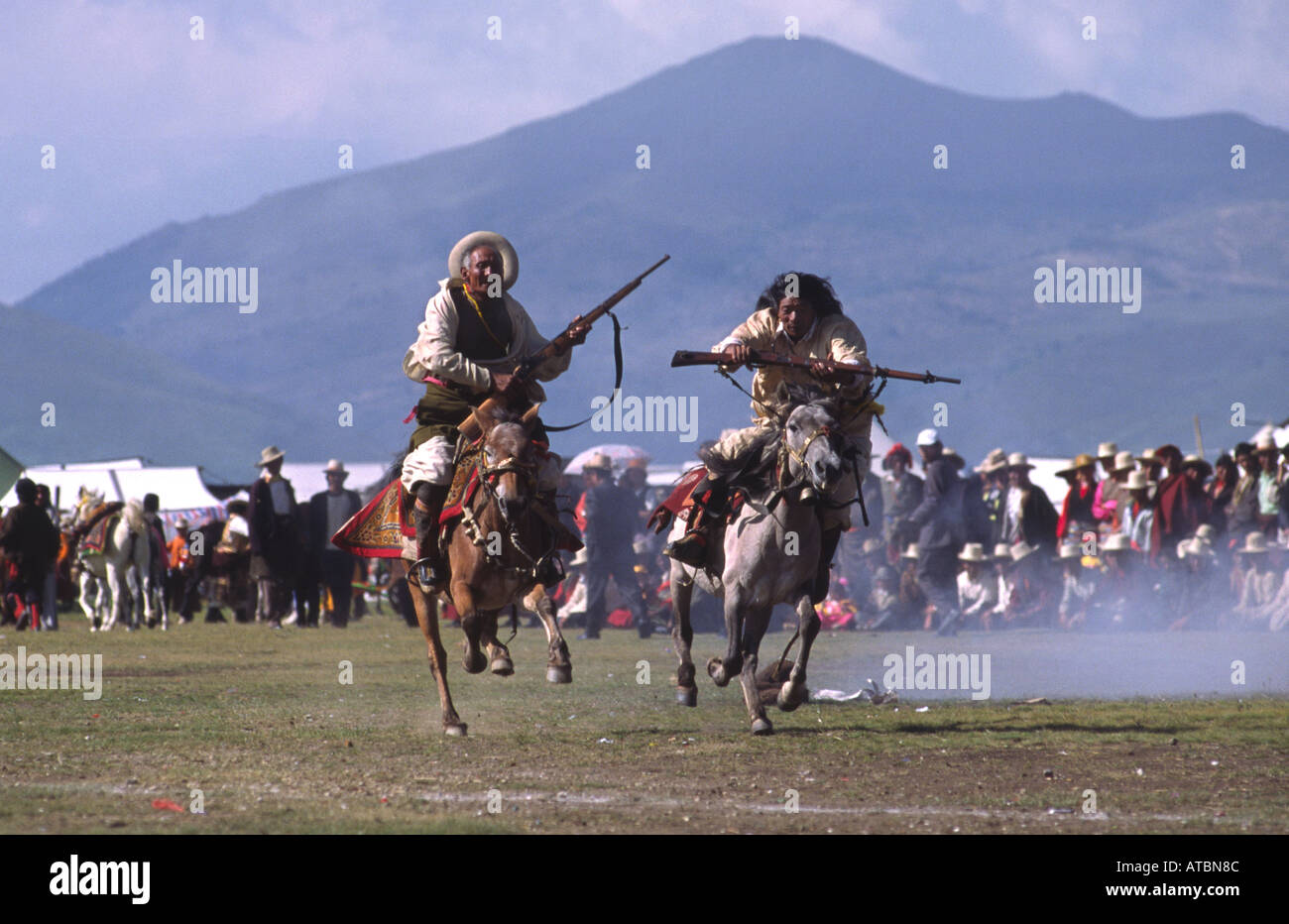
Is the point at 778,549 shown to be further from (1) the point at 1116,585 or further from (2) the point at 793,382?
(1) the point at 1116,585

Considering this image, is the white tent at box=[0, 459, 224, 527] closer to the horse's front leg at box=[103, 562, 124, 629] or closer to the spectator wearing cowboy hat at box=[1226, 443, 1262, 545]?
the horse's front leg at box=[103, 562, 124, 629]

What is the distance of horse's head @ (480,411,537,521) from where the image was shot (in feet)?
39.6

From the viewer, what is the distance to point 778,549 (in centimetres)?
1255

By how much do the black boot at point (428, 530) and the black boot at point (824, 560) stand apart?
251 cm

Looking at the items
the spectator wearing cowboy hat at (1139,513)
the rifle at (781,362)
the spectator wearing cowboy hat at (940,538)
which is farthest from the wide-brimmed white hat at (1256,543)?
the rifle at (781,362)

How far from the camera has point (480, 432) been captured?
12.6 meters

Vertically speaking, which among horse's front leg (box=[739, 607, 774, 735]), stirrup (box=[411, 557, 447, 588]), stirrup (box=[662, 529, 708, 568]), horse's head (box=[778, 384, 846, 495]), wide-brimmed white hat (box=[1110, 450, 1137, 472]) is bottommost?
horse's front leg (box=[739, 607, 774, 735])

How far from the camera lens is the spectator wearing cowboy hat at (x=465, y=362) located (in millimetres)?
12539

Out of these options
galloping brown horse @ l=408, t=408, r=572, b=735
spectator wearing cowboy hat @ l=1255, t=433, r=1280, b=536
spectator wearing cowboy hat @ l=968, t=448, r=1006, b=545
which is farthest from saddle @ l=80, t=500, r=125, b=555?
galloping brown horse @ l=408, t=408, r=572, b=735

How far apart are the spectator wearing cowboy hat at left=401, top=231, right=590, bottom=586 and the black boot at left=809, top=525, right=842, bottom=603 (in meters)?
Answer: 1.79

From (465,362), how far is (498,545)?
4.03 feet

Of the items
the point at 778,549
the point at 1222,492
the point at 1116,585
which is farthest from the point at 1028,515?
the point at 778,549
